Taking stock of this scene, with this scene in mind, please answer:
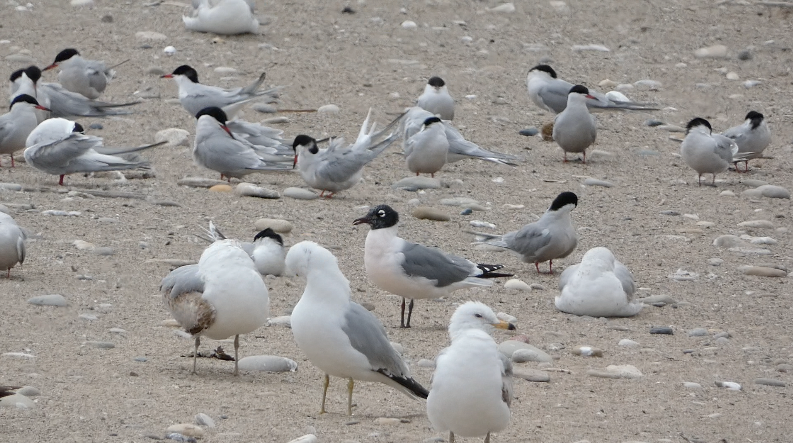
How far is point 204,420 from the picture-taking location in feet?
14.1

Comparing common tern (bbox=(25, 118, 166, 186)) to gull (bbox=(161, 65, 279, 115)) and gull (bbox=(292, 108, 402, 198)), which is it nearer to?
gull (bbox=(292, 108, 402, 198))

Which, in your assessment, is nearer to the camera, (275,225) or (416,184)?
(275,225)

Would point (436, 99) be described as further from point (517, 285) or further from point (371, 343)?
point (371, 343)

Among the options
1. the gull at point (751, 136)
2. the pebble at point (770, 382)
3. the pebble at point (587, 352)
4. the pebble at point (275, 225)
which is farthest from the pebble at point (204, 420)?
the gull at point (751, 136)

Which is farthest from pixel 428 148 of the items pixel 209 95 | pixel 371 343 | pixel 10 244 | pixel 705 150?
pixel 371 343

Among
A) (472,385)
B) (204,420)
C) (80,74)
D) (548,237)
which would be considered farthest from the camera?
(80,74)

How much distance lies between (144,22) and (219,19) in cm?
106

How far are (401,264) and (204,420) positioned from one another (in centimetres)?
196

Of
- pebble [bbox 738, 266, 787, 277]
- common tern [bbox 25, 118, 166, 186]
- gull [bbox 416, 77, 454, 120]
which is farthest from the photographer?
gull [bbox 416, 77, 454, 120]

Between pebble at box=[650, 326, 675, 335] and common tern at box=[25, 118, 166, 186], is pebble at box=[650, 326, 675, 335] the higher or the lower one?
the lower one

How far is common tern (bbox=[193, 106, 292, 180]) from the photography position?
28.8 feet

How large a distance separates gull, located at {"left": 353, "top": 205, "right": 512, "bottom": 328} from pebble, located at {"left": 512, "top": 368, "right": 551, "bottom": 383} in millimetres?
889

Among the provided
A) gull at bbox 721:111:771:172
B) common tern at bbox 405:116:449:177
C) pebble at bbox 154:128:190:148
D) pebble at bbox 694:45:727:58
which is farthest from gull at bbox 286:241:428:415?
pebble at bbox 694:45:727:58

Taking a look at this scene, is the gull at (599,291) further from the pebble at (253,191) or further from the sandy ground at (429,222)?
the pebble at (253,191)
